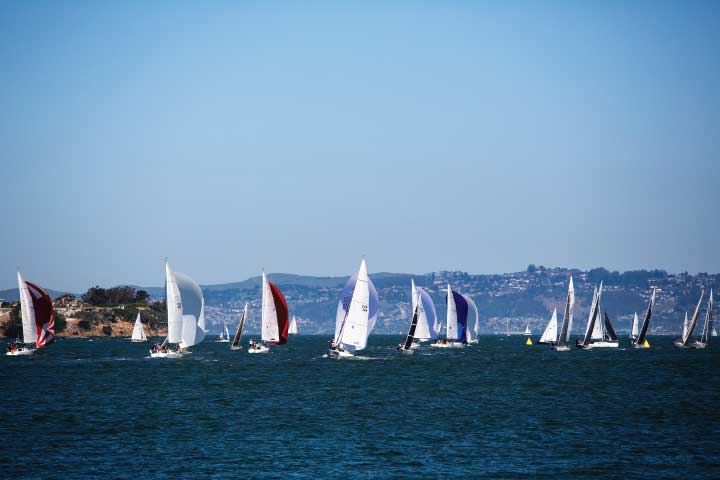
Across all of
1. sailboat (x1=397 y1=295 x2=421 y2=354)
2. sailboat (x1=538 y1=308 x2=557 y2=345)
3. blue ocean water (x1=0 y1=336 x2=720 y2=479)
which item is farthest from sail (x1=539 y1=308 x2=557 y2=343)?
blue ocean water (x1=0 y1=336 x2=720 y2=479)

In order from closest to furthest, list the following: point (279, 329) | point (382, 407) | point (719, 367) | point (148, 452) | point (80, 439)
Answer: point (148, 452)
point (80, 439)
point (382, 407)
point (719, 367)
point (279, 329)

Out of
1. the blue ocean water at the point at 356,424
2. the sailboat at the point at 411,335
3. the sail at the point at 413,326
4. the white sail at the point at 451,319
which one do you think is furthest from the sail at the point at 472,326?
the blue ocean water at the point at 356,424

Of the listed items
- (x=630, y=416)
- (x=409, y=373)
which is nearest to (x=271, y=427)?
(x=630, y=416)

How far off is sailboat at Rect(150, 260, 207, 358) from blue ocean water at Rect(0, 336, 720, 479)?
7.22 meters

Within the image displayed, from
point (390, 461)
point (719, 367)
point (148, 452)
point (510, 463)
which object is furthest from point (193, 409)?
point (719, 367)

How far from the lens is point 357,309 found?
90.6 m

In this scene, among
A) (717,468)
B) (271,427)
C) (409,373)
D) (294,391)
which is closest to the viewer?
(717,468)

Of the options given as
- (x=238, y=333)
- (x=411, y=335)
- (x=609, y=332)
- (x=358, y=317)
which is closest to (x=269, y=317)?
(x=411, y=335)

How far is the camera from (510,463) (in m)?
40.1

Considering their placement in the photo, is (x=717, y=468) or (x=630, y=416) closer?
(x=717, y=468)

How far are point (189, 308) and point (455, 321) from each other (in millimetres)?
55699

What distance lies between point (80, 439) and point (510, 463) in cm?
2064

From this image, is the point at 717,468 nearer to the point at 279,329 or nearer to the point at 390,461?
the point at 390,461

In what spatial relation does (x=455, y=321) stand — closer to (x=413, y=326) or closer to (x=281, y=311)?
(x=413, y=326)
